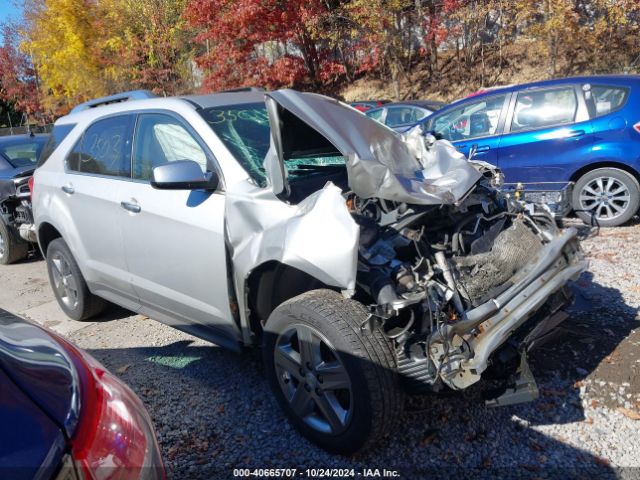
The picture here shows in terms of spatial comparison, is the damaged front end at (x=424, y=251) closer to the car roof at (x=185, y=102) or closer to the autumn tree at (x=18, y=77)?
the car roof at (x=185, y=102)

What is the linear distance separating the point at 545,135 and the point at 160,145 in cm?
466

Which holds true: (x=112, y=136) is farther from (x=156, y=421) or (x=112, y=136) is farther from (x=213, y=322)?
(x=156, y=421)

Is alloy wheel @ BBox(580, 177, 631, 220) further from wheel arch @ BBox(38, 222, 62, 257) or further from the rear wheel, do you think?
wheel arch @ BBox(38, 222, 62, 257)

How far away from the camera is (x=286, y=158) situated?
11.4ft

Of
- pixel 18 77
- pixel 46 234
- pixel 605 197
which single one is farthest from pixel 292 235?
pixel 18 77

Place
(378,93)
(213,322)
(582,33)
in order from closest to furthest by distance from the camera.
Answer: (213,322)
(582,33)
(378,93)

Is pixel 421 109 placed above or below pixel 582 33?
below

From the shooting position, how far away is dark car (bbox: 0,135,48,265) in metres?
6.97

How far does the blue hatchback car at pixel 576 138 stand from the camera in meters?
6.02

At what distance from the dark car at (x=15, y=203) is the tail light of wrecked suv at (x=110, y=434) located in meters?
5.66

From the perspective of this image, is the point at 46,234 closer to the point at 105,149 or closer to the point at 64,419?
the point at 105,149

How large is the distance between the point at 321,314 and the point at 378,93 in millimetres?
18345

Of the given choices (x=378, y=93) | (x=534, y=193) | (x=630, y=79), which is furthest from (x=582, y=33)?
(x=534, y=193)

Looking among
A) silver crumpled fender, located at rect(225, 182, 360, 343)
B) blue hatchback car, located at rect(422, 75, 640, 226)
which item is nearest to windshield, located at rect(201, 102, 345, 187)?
silver crumpled fender, located at rect(225, 182, 360, 343)
